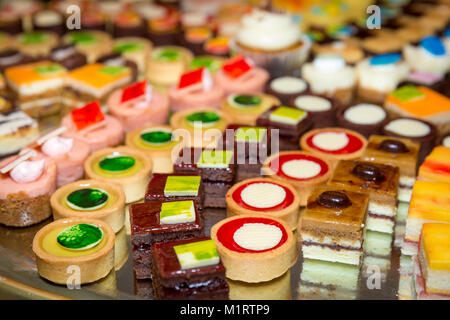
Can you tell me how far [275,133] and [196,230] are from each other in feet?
4.39

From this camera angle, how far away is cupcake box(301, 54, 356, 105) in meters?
5.44

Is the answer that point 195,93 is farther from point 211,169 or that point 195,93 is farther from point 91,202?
point 91,202

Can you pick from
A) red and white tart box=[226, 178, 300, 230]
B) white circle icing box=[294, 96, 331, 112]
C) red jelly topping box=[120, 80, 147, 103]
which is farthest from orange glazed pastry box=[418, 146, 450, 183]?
red jelly topping box=[120, 80, 147, 103]

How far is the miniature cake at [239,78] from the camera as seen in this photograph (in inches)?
208

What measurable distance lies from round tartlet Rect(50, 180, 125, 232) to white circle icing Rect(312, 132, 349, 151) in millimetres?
1493

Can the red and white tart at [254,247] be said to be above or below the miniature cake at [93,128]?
below

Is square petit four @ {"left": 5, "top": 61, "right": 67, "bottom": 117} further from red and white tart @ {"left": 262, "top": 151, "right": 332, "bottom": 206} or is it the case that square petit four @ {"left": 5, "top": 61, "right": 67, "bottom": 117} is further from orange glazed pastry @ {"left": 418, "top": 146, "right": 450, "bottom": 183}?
orange glazed pastry @ {"left": 418, "top": 146, "right": 450, "bottom": 183}

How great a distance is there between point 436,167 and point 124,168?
2.07m

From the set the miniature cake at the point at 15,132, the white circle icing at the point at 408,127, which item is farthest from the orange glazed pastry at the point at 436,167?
the miniature cake at the point at 15,132

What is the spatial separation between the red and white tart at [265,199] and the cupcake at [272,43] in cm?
192

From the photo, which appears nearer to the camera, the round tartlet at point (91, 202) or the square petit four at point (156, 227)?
the square petit four at point (156, 227)

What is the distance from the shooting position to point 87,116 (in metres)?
4.62

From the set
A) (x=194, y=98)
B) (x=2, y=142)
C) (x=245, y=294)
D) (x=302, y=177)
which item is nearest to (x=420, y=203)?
(x=302, y=177)

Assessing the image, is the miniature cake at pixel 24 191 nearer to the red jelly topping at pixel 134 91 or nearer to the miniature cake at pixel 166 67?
the red jelly topping at pixel 134 91
